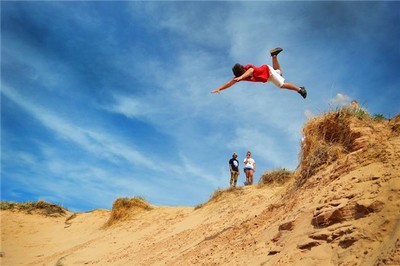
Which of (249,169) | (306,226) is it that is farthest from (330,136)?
(249,169)

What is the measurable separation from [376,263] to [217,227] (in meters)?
5.05

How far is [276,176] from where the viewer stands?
426 inches

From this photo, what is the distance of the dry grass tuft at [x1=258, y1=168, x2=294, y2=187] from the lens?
10.6 meters

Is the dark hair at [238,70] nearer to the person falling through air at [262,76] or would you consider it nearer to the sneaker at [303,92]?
the person falling through air at [262,76]

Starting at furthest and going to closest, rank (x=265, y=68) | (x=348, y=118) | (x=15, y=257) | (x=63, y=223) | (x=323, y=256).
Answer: (x=63, y=223) → (x=15, y=257) → (x=265, y=68) → (x=348, y=118) → (x=323, y=256)

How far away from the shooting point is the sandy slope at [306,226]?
3783mm

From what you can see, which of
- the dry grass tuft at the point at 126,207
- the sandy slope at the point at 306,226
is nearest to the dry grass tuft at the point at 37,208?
the dry grass tuft at the point at 126,207

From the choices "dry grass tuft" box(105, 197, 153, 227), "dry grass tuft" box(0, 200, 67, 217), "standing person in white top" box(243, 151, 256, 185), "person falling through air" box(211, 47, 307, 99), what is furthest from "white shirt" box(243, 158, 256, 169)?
"dry grass tuft" box(0, 200, 67, 217)

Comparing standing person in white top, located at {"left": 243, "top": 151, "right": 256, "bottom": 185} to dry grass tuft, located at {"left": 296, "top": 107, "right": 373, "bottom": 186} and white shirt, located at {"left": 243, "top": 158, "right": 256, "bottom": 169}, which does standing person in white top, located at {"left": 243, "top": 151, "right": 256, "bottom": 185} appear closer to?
white shirt, located at {"left": 243, "top": 158, "right": 256, "bottom": 169}

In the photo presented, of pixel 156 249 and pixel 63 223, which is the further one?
pixel 63 223

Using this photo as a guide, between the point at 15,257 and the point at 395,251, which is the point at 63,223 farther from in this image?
the point at 395,251

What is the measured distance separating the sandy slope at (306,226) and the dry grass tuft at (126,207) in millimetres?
3897

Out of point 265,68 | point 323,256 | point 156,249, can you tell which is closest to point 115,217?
point 156,249

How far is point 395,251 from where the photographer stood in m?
3.22
